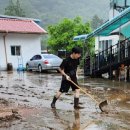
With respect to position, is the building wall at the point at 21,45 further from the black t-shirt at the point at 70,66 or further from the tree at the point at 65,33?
the black t-shirt at the point at 70,66

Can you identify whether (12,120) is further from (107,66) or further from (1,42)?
(1,42)

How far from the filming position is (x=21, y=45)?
32562 mm

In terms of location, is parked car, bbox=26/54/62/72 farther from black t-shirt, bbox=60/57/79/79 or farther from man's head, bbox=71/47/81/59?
man's head, bbox=71/47/81/59

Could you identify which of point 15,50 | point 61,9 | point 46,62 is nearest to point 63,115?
point 46,62

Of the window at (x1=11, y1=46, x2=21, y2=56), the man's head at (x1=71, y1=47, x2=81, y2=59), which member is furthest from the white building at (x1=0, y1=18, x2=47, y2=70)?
the man's head at (x1=71, y1=47, x2=81, y2=59)

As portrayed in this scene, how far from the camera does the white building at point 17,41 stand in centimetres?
3095

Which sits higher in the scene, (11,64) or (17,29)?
(17,29)

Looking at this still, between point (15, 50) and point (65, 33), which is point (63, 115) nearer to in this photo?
point (15, 50)

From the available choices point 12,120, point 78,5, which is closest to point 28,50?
point 12,120

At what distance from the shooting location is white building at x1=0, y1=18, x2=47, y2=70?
31.0 m

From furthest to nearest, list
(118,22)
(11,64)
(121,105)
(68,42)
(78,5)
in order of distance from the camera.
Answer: (78,5) → (68,42) → (11,64) → (118,22) → (121,105)

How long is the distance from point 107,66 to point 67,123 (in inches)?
483

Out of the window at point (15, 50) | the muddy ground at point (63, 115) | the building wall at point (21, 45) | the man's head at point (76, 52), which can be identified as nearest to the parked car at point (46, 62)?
the building wall at point (21, 45)

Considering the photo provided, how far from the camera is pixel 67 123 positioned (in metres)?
7.65
